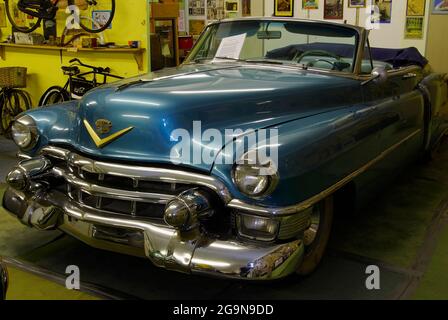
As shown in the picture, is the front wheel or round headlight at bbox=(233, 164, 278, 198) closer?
round headlight at bbox=(233, 164, 278, 198)

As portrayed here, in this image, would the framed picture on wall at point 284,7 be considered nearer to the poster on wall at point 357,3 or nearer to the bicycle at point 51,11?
the poster on wall at point 357,3

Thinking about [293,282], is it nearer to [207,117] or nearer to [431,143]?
[207,117]

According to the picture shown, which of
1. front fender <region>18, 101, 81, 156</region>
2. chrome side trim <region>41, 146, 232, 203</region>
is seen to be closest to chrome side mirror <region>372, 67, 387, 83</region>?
chrome side trim <region>41, 146, 232, 203</region>

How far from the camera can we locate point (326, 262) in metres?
2.94

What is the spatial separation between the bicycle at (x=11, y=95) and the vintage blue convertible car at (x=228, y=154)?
3392mm

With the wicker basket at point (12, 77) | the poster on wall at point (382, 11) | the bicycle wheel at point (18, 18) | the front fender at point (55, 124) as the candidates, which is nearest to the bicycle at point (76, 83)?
the wicker basket at point (12, 77)

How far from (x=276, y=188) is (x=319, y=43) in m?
1.67

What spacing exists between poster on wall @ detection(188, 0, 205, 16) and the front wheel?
17.8ft

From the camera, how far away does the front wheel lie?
265cm

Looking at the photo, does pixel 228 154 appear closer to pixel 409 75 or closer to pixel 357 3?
pixel 409 75

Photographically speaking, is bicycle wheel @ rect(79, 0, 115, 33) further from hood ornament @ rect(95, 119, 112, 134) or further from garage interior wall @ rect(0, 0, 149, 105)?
hood ornament @ rect(95, 119, 112, 134)

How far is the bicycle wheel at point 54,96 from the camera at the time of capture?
19.6 ft

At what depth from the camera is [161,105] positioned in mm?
2488

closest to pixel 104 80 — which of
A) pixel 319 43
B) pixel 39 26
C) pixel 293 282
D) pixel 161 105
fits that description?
pixel 39 26
